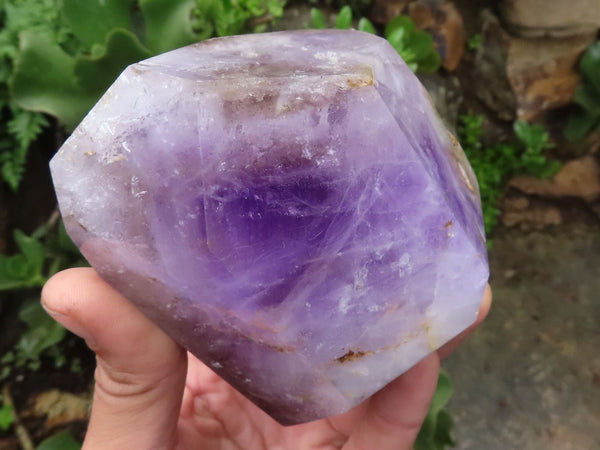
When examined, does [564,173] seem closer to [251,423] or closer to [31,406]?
[251,423]

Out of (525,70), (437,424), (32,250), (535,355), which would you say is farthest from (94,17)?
(535,355)

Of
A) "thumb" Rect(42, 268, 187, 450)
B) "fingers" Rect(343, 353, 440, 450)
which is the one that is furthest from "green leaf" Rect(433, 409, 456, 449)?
"thumb" Rect(42, 268, 187, 450)

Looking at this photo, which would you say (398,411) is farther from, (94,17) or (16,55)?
(16,55)

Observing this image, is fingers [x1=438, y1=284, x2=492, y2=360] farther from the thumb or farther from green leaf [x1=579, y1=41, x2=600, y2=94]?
green leaf [x1=579, y1=41, x2=600, y2=94]

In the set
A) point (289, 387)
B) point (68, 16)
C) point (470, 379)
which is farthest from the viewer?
point (470, 379)

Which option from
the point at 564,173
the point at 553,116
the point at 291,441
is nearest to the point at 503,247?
the point at 564,173

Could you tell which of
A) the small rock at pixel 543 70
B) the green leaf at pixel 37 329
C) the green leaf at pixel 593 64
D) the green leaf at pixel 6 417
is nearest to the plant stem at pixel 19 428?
the green leaf at pixel 6 417

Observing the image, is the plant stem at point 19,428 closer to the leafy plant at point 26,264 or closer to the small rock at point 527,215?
the leafy plant at point 26,264
